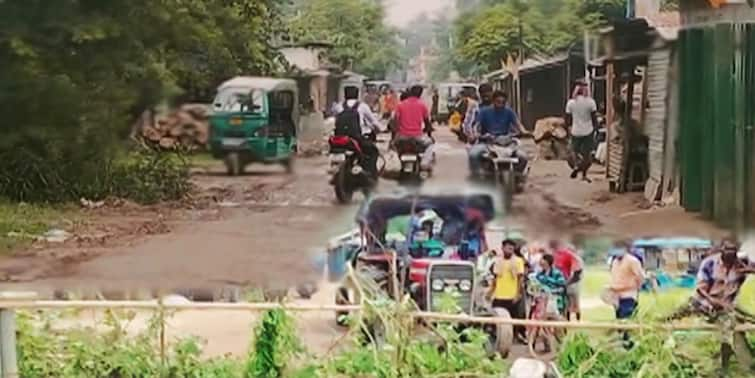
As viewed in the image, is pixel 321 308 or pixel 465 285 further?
pixel 465 285

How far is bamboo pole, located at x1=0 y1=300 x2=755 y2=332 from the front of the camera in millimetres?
3754

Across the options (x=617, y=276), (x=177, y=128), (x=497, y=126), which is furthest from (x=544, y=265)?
(x=177, y=128)

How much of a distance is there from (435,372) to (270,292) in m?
0.54

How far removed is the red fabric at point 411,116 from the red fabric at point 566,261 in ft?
1.84

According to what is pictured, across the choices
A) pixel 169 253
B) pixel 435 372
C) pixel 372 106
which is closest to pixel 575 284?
pixel 435 372

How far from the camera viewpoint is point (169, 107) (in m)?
3.74

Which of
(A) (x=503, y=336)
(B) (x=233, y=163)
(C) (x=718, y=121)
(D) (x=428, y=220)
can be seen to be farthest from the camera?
(A) (x=503, y=336)

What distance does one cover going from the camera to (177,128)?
12.3 ft

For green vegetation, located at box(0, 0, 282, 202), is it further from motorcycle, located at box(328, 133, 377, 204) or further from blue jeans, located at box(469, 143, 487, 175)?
blue jeans, located at box(469, 143, 487, 175)

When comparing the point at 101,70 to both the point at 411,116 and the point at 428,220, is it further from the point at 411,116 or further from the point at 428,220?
the point at 428,220

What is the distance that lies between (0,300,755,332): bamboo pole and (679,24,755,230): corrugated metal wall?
35cm

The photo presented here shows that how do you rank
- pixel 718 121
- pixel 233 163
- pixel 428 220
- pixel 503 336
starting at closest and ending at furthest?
1. pixel 718 121
2. pixel 233 163
3. pixel 428 220
4. pixel 503 336

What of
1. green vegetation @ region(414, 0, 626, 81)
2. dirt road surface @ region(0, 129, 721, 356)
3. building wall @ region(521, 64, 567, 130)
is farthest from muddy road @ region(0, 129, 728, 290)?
green vegetation @ region(414, 0, 626, 81)

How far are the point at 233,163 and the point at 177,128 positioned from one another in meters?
0.19
